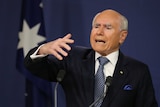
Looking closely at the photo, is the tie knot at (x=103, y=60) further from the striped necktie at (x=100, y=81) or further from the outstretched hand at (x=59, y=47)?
the outstretched hand at (x=59, y=47)

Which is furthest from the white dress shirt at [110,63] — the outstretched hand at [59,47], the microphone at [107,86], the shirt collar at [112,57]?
the outstretched hand at [59,47]

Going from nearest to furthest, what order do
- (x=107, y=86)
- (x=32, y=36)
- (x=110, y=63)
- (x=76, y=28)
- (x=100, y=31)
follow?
(x=107, y=86)
(x=100, y=31)
(x=110, y=63)
(x=32, y=36)
(x=76, y=28)

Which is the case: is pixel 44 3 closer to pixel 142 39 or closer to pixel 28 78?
pixel 28 78

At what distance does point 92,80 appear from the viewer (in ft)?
5.64

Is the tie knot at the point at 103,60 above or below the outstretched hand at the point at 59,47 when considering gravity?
below

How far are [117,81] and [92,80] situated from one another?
0.43ft

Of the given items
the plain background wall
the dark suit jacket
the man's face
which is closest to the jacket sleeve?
the dark suit jacket

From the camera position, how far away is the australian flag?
8.44ft

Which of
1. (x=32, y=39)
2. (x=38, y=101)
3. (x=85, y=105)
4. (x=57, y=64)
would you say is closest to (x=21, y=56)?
(x=32, y=39)

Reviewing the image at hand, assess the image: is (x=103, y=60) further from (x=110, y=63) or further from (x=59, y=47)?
(x=59, y=47)

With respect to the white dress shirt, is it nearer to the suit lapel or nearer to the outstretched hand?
the suit lapel

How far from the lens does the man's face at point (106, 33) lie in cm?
167

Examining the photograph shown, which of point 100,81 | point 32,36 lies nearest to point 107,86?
point 100,81

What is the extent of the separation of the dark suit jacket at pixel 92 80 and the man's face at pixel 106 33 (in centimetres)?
12
